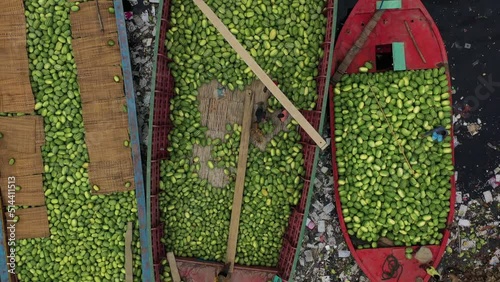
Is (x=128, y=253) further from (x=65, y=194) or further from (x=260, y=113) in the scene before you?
(x=260, y=113)

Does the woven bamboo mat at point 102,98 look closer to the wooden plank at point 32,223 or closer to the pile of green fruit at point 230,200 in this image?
the pile of green fruit at point 230,200

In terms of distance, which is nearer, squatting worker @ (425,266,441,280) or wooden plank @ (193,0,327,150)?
wooden plank @ (193,0,327,150)

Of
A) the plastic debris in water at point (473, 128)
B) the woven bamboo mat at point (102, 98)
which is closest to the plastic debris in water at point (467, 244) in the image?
the plastic debris in water at point (473, 128)

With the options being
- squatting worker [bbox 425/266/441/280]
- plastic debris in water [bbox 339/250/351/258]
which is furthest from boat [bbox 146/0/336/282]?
squatting worker [bbox 425/266/441/280]

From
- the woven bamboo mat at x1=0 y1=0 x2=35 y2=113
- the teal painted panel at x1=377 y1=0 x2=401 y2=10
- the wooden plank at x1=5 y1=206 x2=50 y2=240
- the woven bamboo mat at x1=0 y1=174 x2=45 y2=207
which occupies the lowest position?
the wooden plank at x1=5 y1=206 x2=50 y2=240

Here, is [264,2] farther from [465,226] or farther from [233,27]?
[465,226]

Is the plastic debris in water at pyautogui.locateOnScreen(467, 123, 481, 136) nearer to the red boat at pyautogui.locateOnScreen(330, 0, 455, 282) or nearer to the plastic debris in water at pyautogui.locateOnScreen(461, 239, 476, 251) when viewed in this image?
the red boat at pyautogui.locateOnScreen(330, 0, 455, 282)

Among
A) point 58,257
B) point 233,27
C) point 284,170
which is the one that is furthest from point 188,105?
point 58,257
